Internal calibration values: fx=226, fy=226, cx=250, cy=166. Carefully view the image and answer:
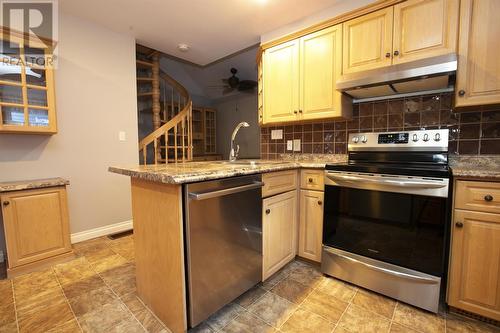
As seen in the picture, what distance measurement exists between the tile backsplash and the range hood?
0.32ft

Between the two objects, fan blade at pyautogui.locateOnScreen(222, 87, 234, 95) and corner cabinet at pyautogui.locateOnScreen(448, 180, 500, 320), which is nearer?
corner cabinet at pyautogui.locateOnScreen(448, 180, 500, 320)

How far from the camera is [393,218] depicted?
154 centimetres

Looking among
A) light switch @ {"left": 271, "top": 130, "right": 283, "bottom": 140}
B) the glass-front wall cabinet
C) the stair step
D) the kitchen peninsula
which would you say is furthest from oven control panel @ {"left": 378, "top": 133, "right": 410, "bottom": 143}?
the stair step

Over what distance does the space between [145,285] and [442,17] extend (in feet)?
8.97

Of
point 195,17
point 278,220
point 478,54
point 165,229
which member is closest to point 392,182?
point 278,220

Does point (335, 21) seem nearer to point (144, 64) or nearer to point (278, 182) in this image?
point (278, 182)

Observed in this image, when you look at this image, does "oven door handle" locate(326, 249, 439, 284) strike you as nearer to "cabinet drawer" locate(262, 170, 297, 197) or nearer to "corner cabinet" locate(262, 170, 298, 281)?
"corner cabinet" locate(262, 170, 298, 281)

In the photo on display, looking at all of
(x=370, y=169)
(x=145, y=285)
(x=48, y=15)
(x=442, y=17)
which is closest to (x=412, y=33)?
(x=442, y=17)

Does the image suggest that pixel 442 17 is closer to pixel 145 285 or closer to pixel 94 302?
pixel 145 285

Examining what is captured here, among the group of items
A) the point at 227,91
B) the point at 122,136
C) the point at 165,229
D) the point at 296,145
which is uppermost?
the point at 227,91

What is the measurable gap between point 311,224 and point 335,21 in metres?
1.83

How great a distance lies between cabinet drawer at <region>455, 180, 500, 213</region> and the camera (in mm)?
1246

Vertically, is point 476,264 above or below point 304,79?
below

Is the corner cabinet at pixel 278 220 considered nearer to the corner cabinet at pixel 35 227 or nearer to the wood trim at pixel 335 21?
the wood trim at pixel 335 21
